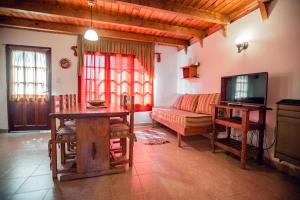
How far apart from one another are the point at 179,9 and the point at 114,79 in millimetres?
2410

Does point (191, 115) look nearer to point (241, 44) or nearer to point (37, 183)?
point (241, 44)

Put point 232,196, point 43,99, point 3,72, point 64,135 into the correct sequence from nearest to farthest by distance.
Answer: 1. point 232,196
2. point 64,135
3. point 3,72
4. point 43,99

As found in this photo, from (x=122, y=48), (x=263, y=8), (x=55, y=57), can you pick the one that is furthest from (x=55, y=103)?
(x=263, y=8)

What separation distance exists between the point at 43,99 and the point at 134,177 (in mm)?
3368

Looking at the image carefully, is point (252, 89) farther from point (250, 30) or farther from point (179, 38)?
point (179, 38)

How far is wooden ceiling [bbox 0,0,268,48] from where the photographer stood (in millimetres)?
2707

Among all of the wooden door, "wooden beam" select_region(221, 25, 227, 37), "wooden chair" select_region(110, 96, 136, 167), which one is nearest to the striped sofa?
"wooden chair" select_region(110, 96, 136, 167)

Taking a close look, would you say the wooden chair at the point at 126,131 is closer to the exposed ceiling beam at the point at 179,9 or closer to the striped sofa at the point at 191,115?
the striped sofa at the point at 191,115

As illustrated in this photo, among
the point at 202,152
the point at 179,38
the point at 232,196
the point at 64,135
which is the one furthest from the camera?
the point at 179,38

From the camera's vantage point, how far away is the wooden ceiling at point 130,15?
107 inches

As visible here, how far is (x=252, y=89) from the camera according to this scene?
240 cm

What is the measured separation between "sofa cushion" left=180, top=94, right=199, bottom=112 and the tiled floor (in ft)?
4.32

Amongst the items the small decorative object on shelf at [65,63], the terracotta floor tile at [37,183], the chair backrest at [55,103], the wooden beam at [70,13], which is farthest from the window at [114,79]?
the terracotta floor tile at [37,183]

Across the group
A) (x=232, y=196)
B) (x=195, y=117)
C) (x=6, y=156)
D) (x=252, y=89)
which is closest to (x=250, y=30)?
(x=252, y=89)
